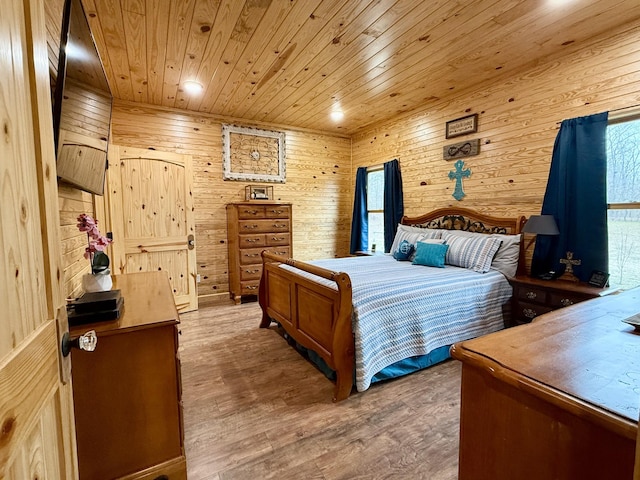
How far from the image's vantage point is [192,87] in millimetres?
3451

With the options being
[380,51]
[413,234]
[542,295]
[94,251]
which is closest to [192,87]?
[380,51]

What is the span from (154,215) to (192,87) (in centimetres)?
154

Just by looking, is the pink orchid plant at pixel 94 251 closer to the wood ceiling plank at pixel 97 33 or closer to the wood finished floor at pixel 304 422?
the wood finished floor at pixel 304 422

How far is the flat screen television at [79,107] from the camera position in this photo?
4.03 ft

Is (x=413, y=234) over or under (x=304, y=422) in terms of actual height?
over

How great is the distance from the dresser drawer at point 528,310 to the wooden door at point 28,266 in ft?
10.3

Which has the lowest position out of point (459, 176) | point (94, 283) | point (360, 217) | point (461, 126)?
point (94, 283)

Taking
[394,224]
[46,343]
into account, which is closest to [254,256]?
[394,224]

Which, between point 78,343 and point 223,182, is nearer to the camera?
point 78,343

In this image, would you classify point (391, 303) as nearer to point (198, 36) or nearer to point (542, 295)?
point (542, 295)

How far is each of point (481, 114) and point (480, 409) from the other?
3456mm

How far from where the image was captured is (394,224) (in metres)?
4.59

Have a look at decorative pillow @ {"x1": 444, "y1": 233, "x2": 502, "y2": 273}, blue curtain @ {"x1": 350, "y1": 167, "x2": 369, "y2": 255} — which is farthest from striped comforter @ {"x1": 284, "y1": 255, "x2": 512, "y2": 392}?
blue curtain @ {"x1": 350, "y1": 167, "x2": 369, "y2": 255}

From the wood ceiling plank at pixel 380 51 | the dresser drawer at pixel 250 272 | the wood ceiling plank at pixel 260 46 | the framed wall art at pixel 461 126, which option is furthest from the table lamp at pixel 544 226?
the dresser drawer at pixel 250 272
